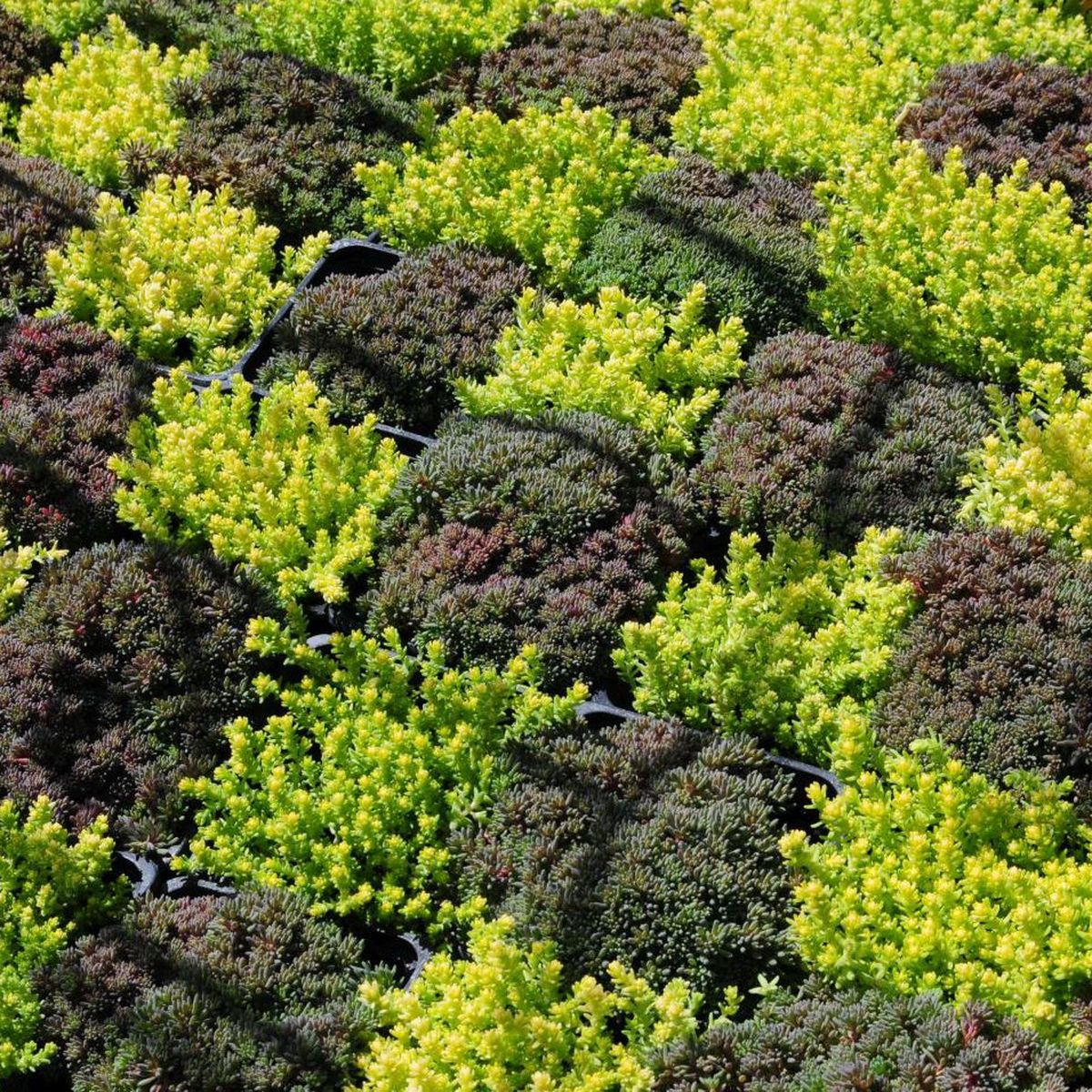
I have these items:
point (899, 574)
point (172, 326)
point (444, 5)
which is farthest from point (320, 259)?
point (899, 574)

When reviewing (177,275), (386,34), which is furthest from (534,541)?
(386,34)

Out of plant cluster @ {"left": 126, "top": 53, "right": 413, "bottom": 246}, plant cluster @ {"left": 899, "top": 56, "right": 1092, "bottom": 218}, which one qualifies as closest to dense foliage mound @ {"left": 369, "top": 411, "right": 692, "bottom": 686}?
plant cluster @ {"left": 126, "top": 53, "right": 413, "bottom": 246}

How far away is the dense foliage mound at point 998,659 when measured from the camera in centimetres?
290

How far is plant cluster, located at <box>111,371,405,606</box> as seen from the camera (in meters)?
3.47

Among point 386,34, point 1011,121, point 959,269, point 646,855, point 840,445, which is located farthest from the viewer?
point 386,34

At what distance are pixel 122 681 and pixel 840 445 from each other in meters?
1.94

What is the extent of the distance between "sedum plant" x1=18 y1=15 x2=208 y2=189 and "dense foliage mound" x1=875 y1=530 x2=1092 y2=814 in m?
3.20

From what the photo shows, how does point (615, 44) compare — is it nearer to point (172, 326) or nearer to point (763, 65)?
point (763, 65)

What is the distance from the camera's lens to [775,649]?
312 cm

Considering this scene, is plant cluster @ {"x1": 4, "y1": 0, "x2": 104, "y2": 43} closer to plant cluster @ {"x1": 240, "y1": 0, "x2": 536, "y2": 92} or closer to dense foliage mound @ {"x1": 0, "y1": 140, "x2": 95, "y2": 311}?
plant cluster @ {"x1": 240, "y1": 0, "x2": 536, "y2": 92}

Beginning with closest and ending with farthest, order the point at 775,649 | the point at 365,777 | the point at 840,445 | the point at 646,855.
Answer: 1. the point at 646,855
2. the point at 365,777
3. the point at 775,649
4. the point at 840,445

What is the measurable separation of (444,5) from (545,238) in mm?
1500

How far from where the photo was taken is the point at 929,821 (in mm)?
2781

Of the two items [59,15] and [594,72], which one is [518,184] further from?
[59,15]
